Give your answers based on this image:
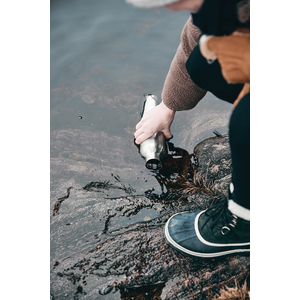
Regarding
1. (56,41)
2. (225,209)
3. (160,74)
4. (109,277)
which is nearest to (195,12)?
(225,209)

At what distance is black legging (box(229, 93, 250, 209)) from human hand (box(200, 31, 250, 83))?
3.3 inches

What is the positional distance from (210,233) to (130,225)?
53 cm

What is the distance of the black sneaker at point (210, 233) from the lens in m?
1.27

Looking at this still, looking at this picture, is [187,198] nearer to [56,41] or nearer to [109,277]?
[109,277]

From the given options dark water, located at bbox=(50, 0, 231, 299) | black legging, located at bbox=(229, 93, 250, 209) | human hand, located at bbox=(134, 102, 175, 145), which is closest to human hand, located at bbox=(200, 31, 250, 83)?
black legging, located at bbox=(229, 93, 250, 209)

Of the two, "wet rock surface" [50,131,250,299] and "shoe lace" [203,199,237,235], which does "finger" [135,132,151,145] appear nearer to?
"wet rock surface" [50,131,250,299]

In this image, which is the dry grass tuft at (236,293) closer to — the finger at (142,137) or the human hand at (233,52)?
the human hand at (233,52)

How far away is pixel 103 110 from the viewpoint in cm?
241

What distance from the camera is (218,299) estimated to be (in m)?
1.26

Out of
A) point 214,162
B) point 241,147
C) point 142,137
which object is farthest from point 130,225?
point 241,147

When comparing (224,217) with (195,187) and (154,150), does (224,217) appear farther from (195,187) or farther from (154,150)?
(154,150)

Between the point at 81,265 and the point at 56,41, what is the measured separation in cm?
255

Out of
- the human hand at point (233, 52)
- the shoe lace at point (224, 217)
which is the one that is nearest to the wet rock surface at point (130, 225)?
the shoe lace at point (224, 217)

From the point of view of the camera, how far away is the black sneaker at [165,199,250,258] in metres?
1.27
